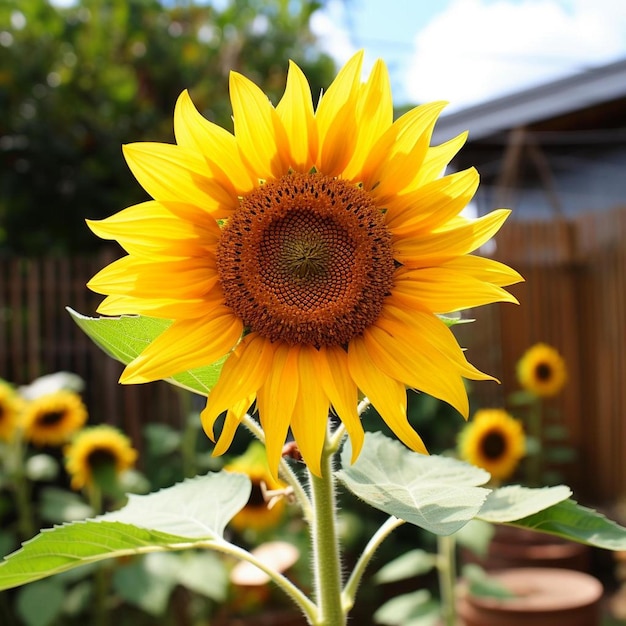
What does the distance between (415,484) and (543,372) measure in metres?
3.67

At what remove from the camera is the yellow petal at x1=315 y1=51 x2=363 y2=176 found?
73 centimetres

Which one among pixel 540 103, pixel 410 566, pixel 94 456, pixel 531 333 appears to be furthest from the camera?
pixel 540 103

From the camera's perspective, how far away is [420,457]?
0.87 m

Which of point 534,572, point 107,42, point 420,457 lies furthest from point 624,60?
point 420,457

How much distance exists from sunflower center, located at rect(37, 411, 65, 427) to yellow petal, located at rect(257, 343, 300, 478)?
8.20ft

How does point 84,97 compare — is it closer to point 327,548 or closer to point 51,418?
point 51,418

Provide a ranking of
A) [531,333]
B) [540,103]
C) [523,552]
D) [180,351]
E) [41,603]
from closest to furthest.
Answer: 1. [180,351]
2. [41,603]
3. [523,552]
4. [531,333]
5. [540,103]

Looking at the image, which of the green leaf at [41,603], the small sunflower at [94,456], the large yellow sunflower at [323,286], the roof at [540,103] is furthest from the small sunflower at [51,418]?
the roof at [540,103]

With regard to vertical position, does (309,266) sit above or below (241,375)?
above

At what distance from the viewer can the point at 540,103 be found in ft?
20.5

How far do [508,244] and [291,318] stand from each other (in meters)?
4.84

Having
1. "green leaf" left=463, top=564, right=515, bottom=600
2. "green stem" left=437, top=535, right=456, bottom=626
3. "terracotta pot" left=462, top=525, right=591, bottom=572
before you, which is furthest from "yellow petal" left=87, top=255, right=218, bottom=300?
"terracotta pot" left=462, top=525, right=591, bottom=572

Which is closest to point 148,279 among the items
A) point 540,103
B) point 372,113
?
point 372,113

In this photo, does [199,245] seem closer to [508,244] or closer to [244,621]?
[244,621]
